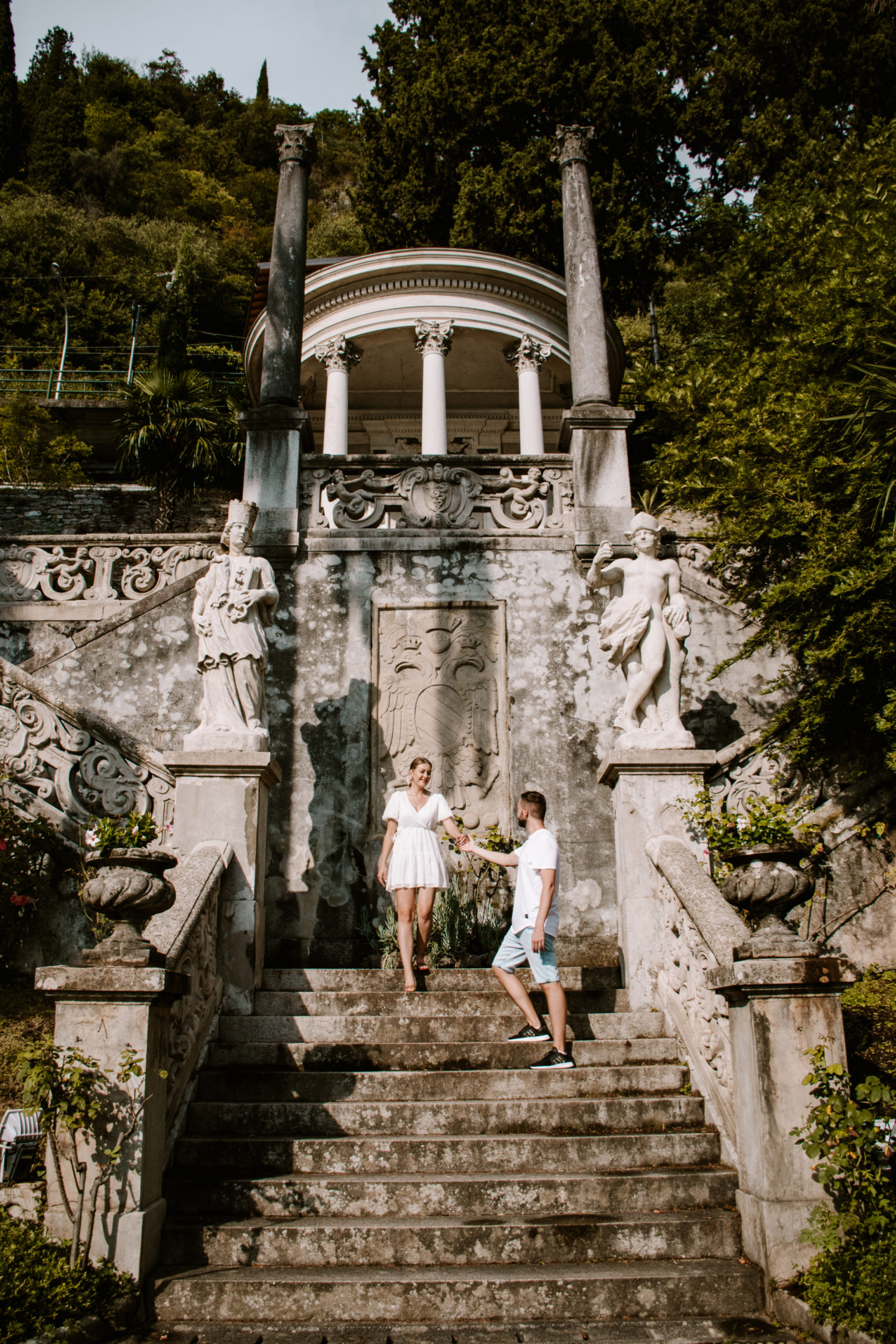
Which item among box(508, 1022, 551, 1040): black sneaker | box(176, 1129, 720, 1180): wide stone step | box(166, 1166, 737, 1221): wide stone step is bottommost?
box(166, 1166, 737, 1221): wide stone step

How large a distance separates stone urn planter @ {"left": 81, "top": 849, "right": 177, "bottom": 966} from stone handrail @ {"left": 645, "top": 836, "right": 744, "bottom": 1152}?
2.77 metres

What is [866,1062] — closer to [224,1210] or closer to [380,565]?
[224,1210]

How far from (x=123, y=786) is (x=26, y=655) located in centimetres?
397

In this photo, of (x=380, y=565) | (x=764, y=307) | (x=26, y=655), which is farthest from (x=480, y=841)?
(x=764, y=307)

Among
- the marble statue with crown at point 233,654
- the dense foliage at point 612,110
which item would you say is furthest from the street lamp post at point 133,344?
the marble statue with crown at point 233,654

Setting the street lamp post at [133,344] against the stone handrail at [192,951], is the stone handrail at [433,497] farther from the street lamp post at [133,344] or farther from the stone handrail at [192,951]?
the street lamp post at [133,344]

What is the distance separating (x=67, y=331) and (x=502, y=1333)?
30632 mm

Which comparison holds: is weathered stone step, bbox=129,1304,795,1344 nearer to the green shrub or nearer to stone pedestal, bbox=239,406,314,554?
the green shrub

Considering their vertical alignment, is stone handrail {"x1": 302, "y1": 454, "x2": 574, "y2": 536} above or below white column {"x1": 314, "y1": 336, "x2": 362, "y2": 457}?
below

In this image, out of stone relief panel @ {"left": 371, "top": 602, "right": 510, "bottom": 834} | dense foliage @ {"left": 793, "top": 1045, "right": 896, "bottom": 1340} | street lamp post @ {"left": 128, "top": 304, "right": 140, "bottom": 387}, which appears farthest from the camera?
street lamp post @ {"left": 128, "top": 304, "right": 140, "bottom": 387}

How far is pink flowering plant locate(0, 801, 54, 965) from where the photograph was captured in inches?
276

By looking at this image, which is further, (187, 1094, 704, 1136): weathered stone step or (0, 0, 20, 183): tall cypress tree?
(0, 0, 20, 183): tall cypress tree

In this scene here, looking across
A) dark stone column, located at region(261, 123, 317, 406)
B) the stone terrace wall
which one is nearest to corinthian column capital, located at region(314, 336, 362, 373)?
the stone terrace wall

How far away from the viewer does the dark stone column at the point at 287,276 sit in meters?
10.6
